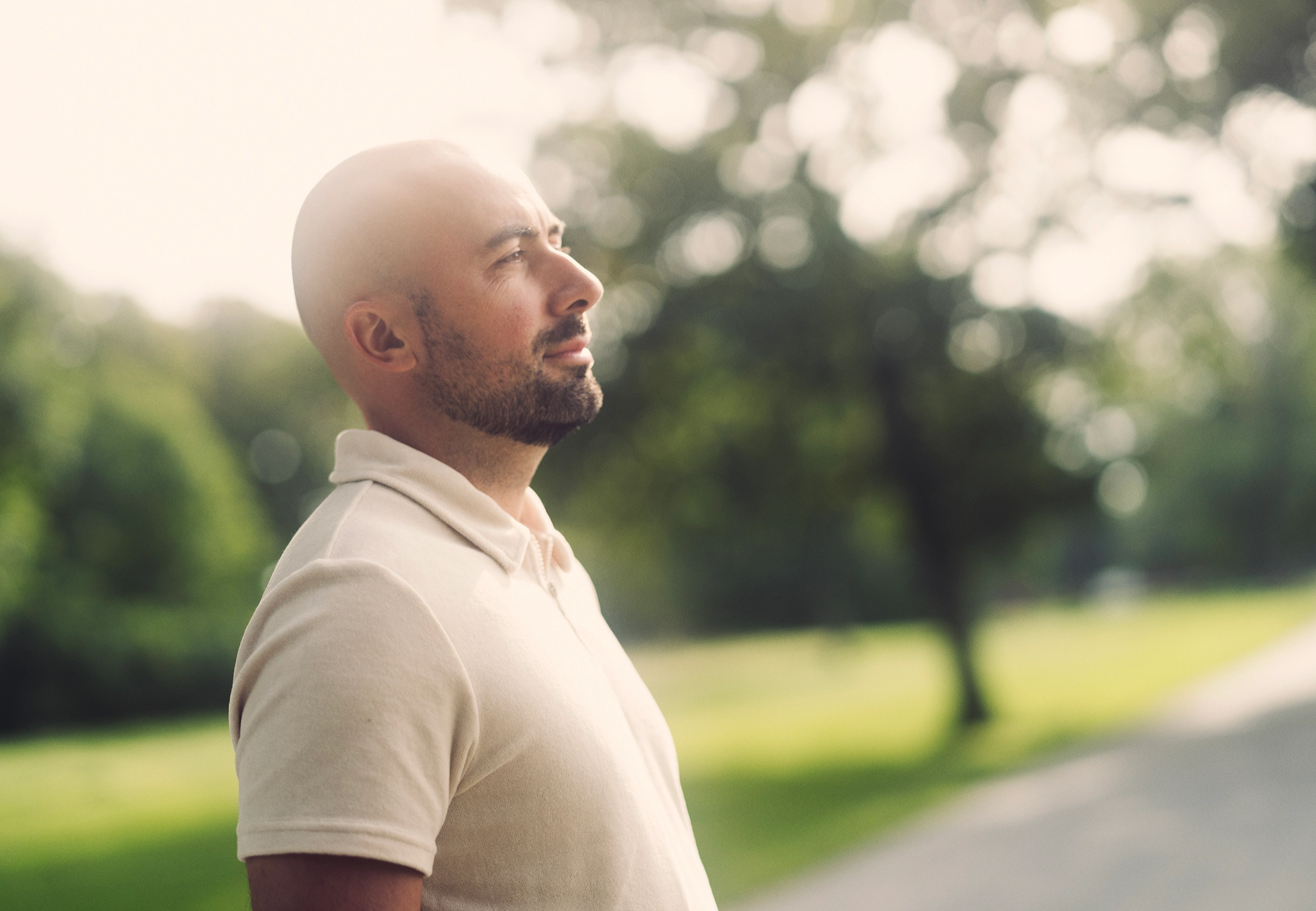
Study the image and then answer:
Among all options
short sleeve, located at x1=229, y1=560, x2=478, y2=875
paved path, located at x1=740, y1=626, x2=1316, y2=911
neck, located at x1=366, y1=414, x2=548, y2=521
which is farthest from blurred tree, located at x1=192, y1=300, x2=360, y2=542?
short sleeve, located at x1=229, y1=560, x2=478, y2=875

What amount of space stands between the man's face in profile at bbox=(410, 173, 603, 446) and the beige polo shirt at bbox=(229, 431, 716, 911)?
4.9 inches

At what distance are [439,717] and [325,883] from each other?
21 cm

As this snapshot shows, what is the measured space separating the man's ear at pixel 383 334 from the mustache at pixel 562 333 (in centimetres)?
18

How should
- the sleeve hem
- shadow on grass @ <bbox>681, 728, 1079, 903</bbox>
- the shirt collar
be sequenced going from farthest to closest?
1. shadow on grass @ <bbox>681, 728, 1079, 903</bbox>
2. the shirt collar
3. the sleeve hem

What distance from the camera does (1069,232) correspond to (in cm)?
1584

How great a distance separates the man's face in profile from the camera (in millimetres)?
1630

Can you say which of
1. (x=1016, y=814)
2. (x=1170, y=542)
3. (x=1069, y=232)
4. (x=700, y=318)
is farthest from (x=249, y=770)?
(x=1170, y=542)

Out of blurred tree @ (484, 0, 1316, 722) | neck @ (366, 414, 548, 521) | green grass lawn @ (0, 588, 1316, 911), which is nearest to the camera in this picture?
neck @ (366, 414, 548, 521)

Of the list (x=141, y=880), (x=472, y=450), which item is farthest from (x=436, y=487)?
(x=141, y=880)

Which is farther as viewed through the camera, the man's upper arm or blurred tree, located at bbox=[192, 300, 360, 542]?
blurred tree, located at bbox=[192, 300, 360, 542]

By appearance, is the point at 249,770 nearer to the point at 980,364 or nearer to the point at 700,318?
the point at 700,318

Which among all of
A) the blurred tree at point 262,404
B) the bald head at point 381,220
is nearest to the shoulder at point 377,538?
the bald head at point 381,220

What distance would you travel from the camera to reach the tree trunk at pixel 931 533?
1683 cm

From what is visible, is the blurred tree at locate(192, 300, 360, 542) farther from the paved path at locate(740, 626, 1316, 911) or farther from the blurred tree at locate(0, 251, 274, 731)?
the paved path at locate(740, 626, 1316, 911)
